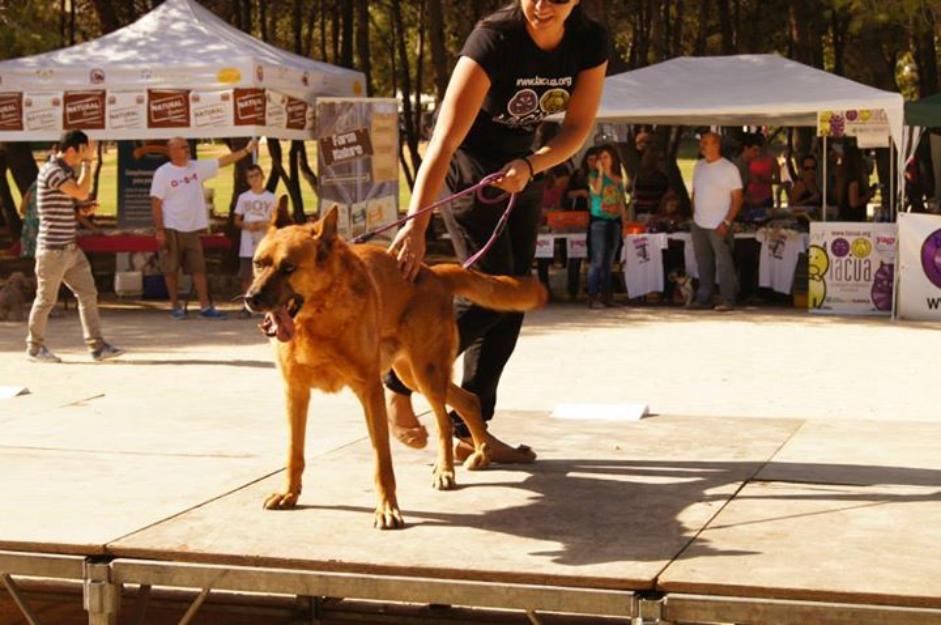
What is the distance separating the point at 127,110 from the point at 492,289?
12.5 meters

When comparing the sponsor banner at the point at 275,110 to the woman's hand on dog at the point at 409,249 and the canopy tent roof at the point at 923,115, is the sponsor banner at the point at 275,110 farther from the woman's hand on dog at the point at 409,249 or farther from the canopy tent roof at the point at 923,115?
the woman's hand on dog at the point at 409,249

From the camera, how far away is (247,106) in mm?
17891

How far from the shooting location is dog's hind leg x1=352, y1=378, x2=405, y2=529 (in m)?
5.67

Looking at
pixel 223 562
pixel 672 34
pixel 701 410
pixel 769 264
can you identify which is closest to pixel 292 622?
pixel 223 562

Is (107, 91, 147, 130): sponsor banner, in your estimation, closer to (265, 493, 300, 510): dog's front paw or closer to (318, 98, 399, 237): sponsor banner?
(318, 98, 399, 237): sponsor banner

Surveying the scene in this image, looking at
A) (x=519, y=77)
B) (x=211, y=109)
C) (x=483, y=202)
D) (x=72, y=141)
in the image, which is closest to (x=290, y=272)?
(x=483, y=202)

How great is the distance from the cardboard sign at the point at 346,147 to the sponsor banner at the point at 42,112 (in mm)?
3143

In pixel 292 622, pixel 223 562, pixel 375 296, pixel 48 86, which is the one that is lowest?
pixel 292 622

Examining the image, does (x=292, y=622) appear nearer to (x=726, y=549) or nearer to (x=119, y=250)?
(x=726, y=549)

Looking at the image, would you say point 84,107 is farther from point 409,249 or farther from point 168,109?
point 409,249

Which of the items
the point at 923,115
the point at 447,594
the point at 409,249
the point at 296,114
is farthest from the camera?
the point at 296,114

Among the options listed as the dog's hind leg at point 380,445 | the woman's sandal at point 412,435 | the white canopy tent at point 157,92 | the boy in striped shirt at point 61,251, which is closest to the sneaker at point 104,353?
the boy in striped shirt at point 61,251

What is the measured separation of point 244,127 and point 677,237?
5325mm

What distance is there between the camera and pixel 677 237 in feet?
61.8
